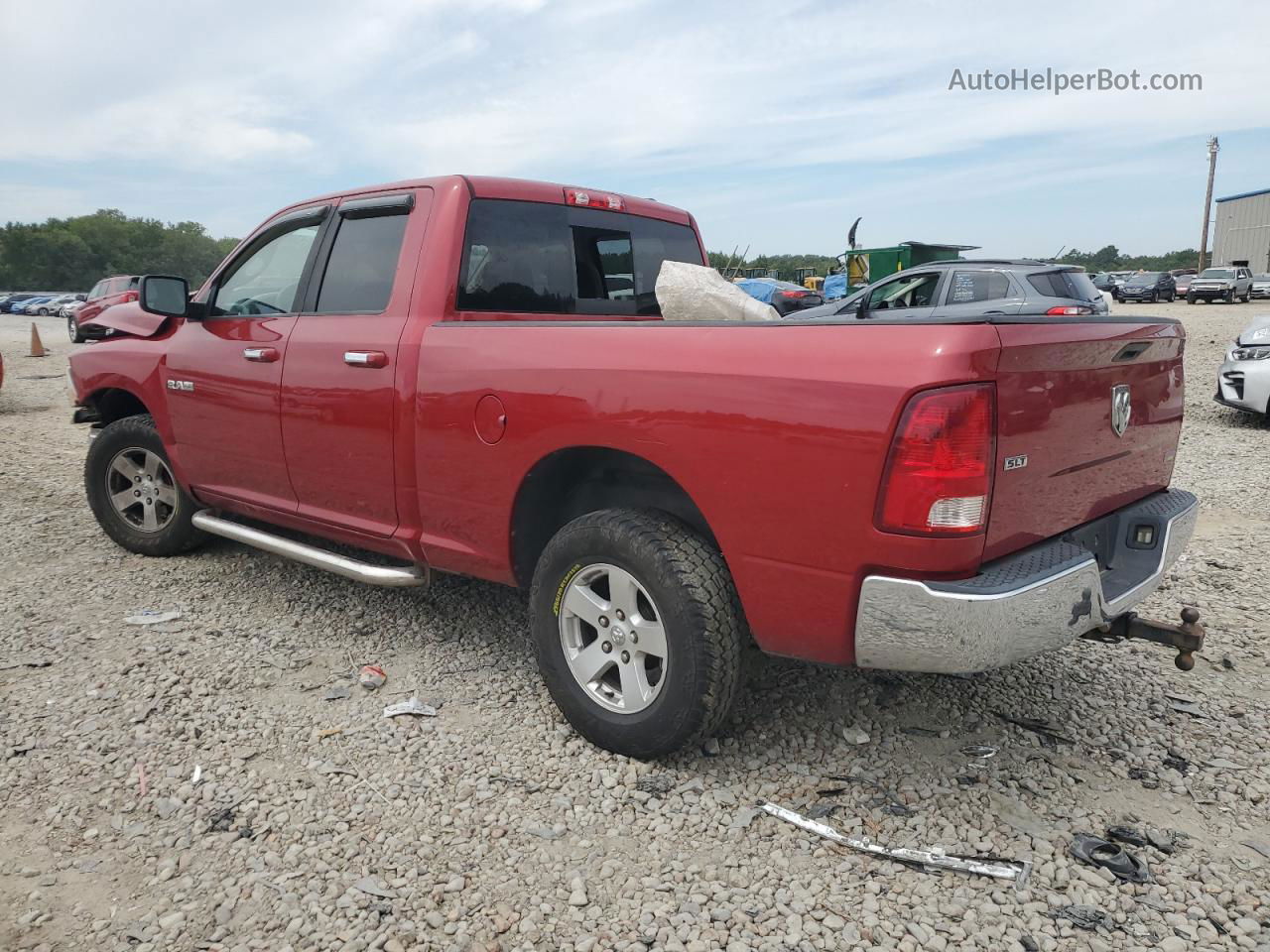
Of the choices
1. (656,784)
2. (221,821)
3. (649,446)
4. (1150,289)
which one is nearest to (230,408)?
(221,821)

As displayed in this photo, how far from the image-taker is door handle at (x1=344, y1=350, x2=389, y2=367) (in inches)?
137

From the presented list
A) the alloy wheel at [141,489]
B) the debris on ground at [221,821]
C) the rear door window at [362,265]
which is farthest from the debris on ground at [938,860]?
the alloy wheel at [141,489]

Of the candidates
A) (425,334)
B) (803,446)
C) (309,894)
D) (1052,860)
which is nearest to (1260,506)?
(1052,860)

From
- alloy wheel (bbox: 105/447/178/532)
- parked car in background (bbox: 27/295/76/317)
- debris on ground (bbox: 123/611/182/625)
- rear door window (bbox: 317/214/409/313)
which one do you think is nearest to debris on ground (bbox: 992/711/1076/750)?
rear door window (bbox: 317/214/409/313)

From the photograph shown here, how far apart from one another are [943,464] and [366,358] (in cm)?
224

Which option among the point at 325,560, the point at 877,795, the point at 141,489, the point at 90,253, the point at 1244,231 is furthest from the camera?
the point at 90,253

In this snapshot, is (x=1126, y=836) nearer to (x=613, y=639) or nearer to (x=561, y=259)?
(x=613, y=639)

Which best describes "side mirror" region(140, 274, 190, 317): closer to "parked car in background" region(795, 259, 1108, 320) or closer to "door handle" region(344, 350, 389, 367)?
"door handle" region(344, 350, 389, 367)

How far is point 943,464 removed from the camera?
2229mm

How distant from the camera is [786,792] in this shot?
2.86 meters

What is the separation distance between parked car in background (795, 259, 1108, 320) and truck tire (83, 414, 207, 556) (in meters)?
7.39

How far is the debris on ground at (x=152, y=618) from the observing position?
13.7ft

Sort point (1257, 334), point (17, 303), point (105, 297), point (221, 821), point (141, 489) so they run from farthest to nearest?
point (17, 303) → point (105, 297) → point (1257, 334) → point (141, 489) → point (221, 821)

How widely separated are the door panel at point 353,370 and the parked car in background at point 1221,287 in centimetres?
3759
